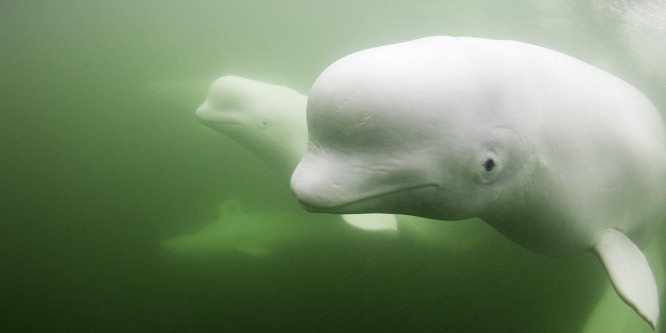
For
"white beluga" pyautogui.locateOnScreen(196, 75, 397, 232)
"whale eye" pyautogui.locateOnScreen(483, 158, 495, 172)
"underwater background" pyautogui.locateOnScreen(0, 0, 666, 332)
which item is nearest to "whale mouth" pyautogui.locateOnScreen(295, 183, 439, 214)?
"whale eye" pyautogui.locateOnScreen(483, 158, 495, 172)

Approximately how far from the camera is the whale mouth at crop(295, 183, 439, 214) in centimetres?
148

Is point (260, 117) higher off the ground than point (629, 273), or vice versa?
point (260, 117)

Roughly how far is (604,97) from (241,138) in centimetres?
253

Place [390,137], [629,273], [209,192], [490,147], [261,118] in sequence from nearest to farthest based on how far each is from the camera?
1. [390,137]
2. [490,147]
3. [629,273]
4. [209,192]
5. [261,118]

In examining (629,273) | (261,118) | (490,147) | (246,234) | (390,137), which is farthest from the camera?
(261,118)

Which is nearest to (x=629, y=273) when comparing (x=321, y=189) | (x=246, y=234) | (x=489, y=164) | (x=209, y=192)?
(x=489, y=164)

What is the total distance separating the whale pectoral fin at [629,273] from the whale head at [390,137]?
109 cm

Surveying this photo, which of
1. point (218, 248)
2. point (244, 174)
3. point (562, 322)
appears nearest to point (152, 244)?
point (218, 248)

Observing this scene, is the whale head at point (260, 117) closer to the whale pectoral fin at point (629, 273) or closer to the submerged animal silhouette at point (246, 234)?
the submerged animal silhouette at point (246, 234)

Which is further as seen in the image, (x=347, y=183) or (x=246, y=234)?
(x=246, y=234)

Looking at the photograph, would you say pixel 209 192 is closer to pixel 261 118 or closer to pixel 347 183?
pixel 261 118

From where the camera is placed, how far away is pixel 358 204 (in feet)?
5.04

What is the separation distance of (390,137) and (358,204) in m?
0.27

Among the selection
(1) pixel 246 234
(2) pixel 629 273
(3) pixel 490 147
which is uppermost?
(3) pixel 490 147
